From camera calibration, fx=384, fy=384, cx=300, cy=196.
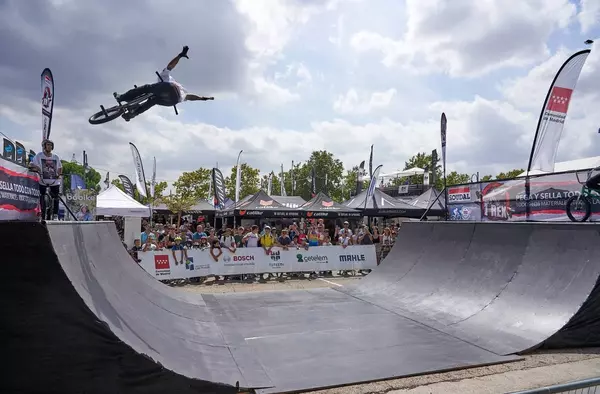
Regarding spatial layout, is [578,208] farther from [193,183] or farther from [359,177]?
[193,183]

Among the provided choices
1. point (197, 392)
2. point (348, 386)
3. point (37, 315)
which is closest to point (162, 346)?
point (197, 392)

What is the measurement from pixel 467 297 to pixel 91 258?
22.0 ft

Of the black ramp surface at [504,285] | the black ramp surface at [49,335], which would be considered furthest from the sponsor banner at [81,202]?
the black ramp surface at [504,285]

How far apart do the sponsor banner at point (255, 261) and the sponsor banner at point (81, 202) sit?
4346 millimetres

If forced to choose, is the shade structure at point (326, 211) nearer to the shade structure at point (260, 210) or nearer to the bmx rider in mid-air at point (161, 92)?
the shade structure at point (260, 210)

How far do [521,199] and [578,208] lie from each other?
115 centimetres

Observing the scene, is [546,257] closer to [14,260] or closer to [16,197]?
[14,260]

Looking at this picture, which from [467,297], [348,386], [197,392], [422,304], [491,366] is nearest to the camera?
[197,392]

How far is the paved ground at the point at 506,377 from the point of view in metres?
4.43

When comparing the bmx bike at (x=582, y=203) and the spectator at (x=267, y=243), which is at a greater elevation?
the bmx bike at (x=582, y=203)

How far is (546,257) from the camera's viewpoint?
6.91 metres

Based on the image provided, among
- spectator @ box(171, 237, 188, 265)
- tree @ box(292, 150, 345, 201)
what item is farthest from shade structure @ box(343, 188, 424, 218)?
tree @ box(292, 150, 345, 201)

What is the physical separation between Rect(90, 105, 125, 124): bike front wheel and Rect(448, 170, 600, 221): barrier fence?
28.7 feet

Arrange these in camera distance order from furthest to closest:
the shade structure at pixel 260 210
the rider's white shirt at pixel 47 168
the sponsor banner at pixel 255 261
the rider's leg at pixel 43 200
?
the shade structure at pixel 260 210 → the sponsor banner at pixel 255 261 → the rider's white shirt at pixel 47 168 → the rider's leg at pixel 43 200
